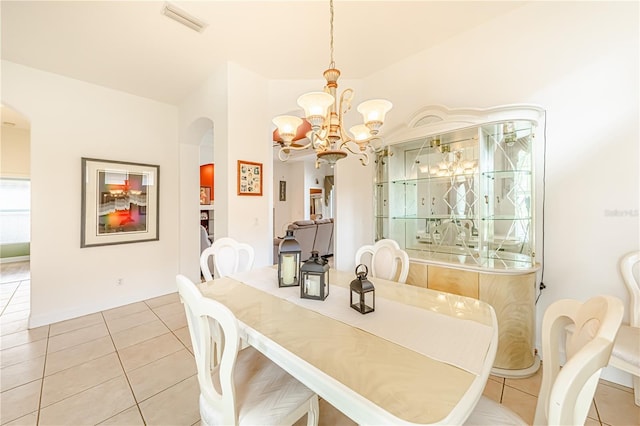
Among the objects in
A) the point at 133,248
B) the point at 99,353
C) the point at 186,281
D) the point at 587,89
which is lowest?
the point at 99,353

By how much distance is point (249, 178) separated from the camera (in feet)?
10.5

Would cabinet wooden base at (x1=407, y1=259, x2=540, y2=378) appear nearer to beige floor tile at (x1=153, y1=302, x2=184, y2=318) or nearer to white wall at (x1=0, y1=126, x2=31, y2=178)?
beige floor tile at (x1=153, y1=302, x2=184, y2=318)

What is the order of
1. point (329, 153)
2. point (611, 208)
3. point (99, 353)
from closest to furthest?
1. point (329, 153)
2. point (611, 208)
3. point (99, 353)

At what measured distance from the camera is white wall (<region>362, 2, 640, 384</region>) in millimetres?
1808

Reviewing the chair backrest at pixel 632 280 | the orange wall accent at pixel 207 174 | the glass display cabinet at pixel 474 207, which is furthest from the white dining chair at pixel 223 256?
the orange wall accent at pixel 207 174

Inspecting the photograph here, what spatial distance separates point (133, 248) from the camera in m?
3.59

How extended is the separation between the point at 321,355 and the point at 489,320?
85 cm

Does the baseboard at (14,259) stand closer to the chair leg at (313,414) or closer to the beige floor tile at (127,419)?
the beige floor tile at (127,419)

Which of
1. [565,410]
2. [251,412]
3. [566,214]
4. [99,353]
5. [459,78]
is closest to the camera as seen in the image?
[565,410]

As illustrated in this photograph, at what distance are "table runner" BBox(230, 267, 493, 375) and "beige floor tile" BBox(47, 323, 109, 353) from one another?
7.95 feet

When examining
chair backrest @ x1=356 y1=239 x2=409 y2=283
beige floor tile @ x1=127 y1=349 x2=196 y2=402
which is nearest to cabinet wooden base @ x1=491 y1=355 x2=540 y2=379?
chair backrest @ x1=356 y1=239 x2=409 y2=283

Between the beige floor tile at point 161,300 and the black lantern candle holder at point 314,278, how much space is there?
117 inches

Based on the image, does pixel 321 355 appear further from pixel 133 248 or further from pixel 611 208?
pixel 133 248

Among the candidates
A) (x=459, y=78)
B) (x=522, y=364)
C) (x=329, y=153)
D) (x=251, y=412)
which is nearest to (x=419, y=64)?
(x=459, y=78)
